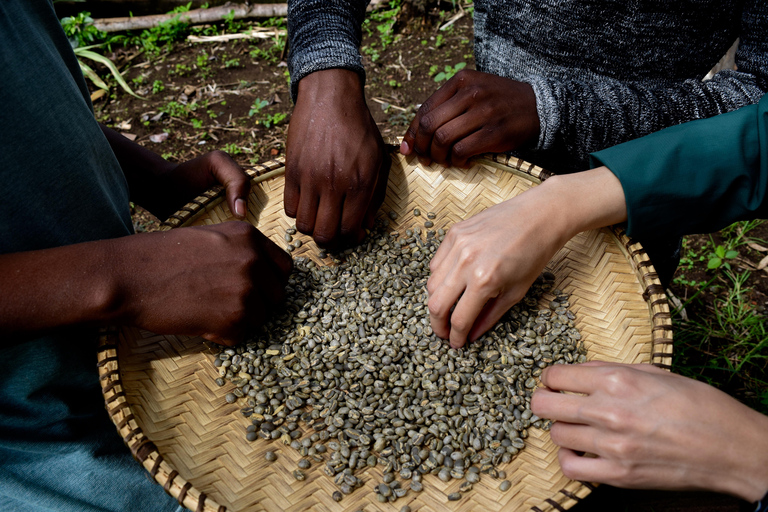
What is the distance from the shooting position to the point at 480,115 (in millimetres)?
1907

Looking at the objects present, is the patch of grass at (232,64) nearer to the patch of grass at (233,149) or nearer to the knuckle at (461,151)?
the patch of grass at (233,149)

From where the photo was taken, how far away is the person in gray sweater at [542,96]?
6.26 ft

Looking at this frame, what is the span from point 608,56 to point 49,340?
2.17 meters

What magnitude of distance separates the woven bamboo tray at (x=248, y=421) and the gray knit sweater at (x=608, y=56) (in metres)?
0.28

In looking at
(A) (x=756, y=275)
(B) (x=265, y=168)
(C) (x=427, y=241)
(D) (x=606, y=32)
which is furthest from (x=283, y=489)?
(A) (x=756, y=275)

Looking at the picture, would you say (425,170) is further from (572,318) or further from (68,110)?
(68,110)

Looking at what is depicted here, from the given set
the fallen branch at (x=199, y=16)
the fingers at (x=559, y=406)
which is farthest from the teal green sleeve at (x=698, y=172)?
the fallen branch at (x=199, y=16)

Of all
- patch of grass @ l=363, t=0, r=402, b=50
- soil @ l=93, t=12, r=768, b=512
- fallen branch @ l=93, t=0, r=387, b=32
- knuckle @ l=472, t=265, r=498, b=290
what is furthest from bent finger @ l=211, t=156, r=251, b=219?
fallen branch @ l=93, t=0, r=387, b=32

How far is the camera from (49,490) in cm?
153

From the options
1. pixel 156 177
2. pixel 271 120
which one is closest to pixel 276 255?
pixel 156 177

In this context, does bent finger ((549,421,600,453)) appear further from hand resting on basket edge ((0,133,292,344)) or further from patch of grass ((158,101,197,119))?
patch of grass ((158,101,197,119))

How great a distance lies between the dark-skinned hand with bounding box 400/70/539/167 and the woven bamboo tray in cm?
20

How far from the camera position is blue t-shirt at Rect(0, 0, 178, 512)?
59.1 inches

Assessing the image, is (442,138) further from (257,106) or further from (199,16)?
(199,16)
